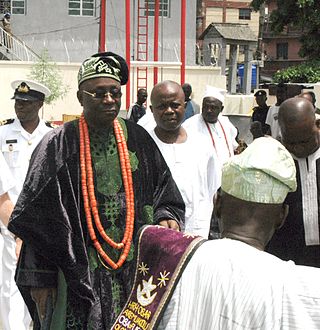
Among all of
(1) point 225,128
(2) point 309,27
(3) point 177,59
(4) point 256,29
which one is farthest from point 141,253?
(4) point 256,29

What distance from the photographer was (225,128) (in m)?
→ 8.36

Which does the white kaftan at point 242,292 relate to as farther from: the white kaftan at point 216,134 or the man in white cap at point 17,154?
the white kaftan at point 216,134

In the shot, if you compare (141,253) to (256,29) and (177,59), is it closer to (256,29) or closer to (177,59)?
(177,59)

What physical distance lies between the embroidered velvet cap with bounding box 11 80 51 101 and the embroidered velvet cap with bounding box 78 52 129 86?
2.20 m

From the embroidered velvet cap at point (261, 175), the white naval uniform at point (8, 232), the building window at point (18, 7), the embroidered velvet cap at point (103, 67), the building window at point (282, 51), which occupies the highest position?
the building window at point (18, 7)

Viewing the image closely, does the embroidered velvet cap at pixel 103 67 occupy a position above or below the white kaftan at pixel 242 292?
above

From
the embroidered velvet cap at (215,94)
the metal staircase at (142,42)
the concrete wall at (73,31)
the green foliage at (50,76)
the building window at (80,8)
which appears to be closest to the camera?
the embroidered velvet cap at (215,94)

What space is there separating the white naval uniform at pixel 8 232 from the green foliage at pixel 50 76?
69.2ft

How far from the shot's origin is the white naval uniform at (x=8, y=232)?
621 cm

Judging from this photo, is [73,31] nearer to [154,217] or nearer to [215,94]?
[215,94]

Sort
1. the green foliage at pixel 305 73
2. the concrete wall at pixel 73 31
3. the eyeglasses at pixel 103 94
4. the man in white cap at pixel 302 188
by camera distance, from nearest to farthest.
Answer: the eyeglasses at pixel 103 94 < the man in white cap at pixel 302 188 < the green foliage at pixel 305 73 < the concrete wall at pixel 73 31

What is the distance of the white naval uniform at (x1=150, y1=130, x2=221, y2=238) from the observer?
6219mm

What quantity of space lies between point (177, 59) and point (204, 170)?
29162 mm

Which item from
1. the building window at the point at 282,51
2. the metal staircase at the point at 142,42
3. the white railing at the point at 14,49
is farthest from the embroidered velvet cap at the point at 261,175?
the building window at the point at 282,51
